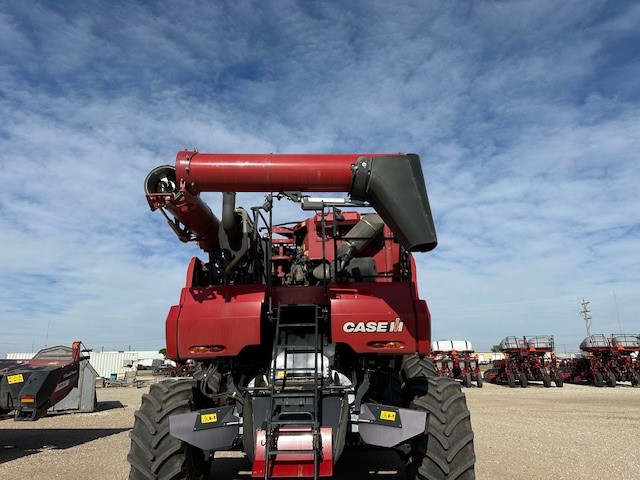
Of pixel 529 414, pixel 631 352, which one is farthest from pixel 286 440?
pixel 631 352

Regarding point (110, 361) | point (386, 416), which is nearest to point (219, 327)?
point (386, 416)

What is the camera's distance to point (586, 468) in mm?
7305

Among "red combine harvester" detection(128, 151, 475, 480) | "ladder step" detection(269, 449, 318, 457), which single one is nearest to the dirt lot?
"red combine harvester" detection(128, 151, 475, 480)

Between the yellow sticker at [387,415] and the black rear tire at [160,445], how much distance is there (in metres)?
1.82

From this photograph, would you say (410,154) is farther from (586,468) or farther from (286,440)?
(586,468)

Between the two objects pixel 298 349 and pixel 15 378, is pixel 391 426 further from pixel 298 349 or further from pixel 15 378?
pixel 15 378

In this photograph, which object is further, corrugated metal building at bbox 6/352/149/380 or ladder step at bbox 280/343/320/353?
corrugated metal building at bbox 6/352/149/380

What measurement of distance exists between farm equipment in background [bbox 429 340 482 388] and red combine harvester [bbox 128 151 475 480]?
73.2 feet

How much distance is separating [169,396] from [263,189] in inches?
86.8

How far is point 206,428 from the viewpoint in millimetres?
4602

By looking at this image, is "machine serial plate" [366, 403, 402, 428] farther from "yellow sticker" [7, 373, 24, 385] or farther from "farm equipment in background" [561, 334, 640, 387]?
"farm equipment in background" [561, 334, 640, 387]

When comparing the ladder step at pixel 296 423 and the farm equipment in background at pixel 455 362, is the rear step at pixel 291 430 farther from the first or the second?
the farm equipment in background at pixel 455 362

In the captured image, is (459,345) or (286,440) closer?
(286,440)

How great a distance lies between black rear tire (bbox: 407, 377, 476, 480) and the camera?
455 cm
